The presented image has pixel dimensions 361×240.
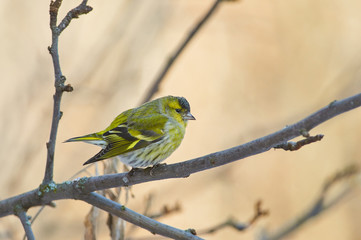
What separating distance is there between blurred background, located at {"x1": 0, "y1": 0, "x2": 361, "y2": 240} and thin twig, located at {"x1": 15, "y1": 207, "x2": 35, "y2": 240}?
7.32 feet

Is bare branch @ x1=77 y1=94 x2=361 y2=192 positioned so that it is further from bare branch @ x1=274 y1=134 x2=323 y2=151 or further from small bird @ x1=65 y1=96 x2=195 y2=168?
small bird @ x1=65 y1=96 x2=195 y2=168

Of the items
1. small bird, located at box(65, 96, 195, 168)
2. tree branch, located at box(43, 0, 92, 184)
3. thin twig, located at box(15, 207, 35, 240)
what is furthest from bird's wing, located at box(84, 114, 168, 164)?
tree branch, located at box(43, 0, 92, 184)

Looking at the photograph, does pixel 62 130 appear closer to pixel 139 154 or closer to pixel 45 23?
pixel 45 23

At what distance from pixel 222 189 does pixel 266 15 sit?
91.2 inches

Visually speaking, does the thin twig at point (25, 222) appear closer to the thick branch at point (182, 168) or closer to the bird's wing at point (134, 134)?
the thick branch at point (182, 168)

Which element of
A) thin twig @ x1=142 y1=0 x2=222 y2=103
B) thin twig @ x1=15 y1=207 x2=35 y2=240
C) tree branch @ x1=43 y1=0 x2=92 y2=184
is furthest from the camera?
thin twig @ x1=142 y1=0 x2=222 y2=103

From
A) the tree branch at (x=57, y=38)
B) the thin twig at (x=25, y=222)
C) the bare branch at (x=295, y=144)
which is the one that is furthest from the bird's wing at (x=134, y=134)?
the bare branch at (x=295, y=144)

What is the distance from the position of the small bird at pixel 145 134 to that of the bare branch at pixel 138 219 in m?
0.42

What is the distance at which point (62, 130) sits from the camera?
5.47 m

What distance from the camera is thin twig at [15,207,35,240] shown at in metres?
2.10

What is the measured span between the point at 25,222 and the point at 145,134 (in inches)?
43.8

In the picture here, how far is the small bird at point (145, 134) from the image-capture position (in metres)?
2.92

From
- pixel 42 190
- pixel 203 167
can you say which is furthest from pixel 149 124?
pixel 203 167

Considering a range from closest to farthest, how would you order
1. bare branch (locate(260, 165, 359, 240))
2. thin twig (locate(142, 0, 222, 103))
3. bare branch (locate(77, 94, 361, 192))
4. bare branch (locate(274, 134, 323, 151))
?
1. bare branch (locate(77, 94, 361, 192))
2. bare branch (locate(274, 134, 323, 151))
3. thin twig (locate(142, 0, 222, 103))
4. bare branch (locate(260, 165, 359, 240))
